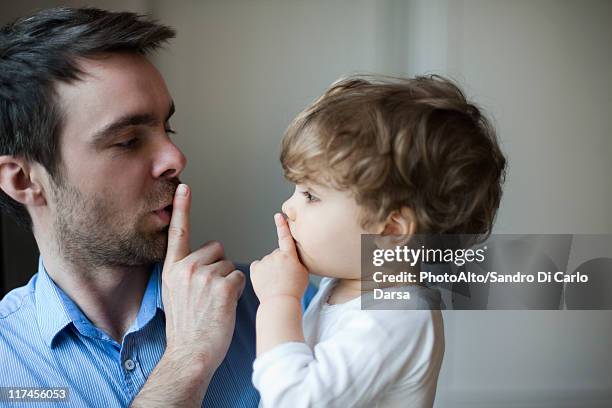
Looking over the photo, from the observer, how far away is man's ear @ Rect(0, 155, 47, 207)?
52.6 inches

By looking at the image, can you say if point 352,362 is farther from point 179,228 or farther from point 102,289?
point 102,289

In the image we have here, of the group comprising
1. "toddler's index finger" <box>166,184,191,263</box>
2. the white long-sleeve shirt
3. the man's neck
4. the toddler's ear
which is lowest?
the man's neck

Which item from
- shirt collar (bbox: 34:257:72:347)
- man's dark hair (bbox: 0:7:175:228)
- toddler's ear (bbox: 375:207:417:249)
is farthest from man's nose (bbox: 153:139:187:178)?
toddler's ear (bbox: 375:207:417:249)

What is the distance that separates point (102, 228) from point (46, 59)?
0.34 meters

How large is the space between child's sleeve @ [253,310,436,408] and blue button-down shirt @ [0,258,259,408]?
1.03 feet

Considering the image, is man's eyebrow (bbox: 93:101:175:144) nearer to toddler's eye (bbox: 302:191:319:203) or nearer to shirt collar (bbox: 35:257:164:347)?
shirt collar (bbox: 35:257:164:347)

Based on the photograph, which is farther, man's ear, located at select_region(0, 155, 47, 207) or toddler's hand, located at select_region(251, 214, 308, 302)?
man's ear, located at select_region(0, 155, 47, 207)

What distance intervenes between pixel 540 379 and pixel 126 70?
63.8 inches

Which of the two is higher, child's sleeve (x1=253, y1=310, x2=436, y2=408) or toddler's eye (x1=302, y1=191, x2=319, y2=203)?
toddler's eye (x1=302, y1=191, x2=319, y2=203)

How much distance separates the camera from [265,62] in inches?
81.7

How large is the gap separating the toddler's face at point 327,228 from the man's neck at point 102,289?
0.47 meters

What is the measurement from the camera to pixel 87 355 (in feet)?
4.05

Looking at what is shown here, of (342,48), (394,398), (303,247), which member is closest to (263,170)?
(342,48)

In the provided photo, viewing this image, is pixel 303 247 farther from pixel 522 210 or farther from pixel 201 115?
pixel 522 210
